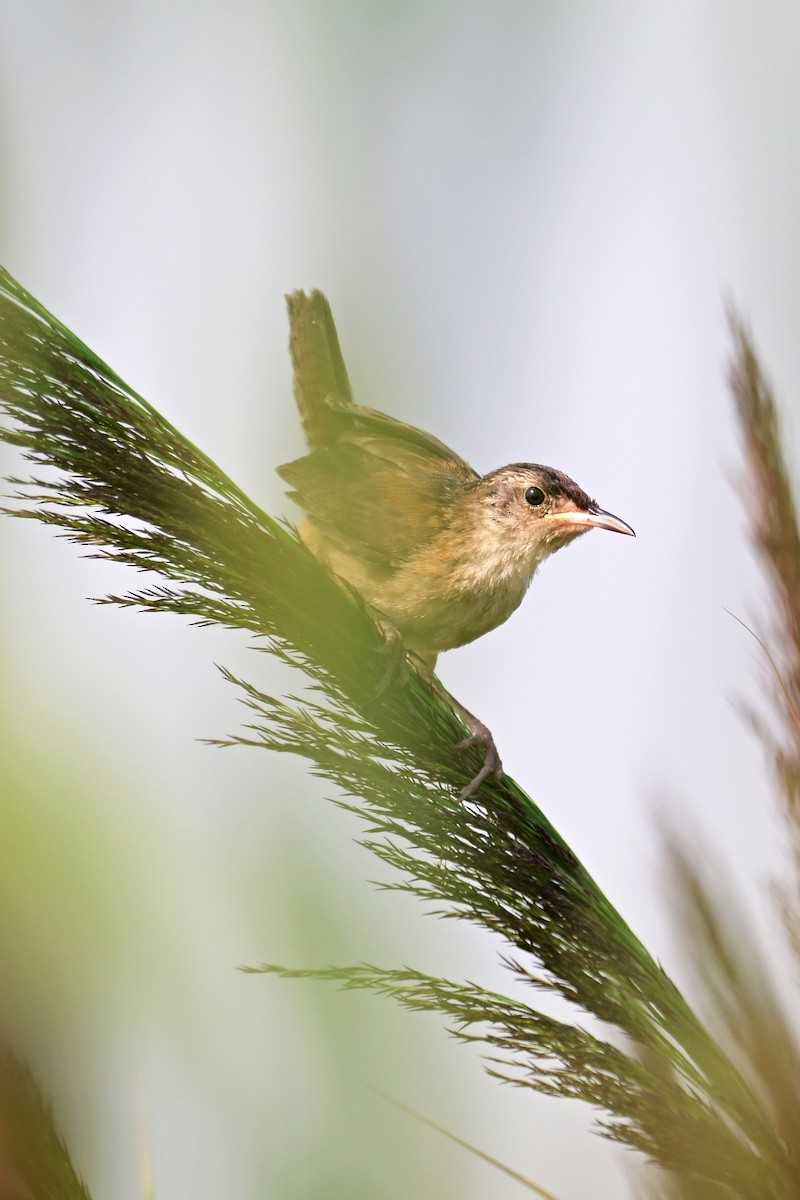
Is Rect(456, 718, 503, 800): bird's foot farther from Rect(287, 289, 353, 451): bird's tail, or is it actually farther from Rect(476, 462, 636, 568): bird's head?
Rect(287, 289, 353, 451): bird's tail

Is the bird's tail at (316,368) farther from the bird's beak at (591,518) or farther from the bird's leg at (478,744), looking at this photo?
the bird's leg at (478,744)

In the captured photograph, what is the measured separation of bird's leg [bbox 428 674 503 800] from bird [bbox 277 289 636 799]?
41cm

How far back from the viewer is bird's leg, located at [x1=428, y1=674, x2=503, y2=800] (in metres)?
1.29

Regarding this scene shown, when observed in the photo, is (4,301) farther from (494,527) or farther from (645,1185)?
(494,527)

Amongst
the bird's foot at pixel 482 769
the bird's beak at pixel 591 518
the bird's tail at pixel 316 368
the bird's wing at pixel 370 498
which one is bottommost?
the bird's foot at pixel 482 769

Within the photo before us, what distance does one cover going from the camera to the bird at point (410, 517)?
262 cm

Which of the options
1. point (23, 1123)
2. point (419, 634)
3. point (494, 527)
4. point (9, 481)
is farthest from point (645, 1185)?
point (494, 527)

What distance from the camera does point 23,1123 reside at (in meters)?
0.69

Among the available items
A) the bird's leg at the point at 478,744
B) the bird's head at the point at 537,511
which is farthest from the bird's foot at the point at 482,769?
the bird's head at the point at 537,511

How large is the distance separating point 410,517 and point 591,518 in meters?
0.50

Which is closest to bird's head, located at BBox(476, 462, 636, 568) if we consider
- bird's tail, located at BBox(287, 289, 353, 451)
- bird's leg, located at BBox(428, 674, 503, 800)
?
bird's tail, located at BBox(287, 289, 353, 451)

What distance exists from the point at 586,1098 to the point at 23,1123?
1.66 ft

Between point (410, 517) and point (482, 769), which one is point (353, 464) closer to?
point (410, 517)

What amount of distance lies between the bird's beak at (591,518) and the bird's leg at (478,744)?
0.80 metres
